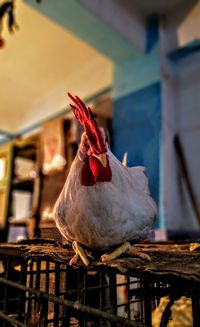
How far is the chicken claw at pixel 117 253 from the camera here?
2.41 ft

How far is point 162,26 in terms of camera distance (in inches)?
121

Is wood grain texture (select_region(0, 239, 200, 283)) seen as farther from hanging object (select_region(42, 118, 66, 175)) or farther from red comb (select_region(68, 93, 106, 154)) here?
hanging object (select_region(42, 118, 66, 175))

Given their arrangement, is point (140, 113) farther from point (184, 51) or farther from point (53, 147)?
point (53, 147)

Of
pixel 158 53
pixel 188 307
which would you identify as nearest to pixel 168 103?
pixel 158 53

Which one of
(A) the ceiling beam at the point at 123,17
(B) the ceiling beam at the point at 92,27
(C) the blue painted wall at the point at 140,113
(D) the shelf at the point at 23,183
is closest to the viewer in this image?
(B) the ceiling beam at the point at 92,27

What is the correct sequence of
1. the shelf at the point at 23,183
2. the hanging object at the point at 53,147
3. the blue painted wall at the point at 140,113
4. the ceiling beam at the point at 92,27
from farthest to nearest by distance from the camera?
the shelf at the point at 23,183 → the hanging object at the point at 53,147 → the blue painted wall at the point at 140,113 → the ceiling beam at the point at 92,27

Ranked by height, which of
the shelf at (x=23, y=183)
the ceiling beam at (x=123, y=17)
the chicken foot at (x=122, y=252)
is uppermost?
the ceiling beam at (x=123, y=17)

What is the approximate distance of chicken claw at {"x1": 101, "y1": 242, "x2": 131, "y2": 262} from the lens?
74 cm

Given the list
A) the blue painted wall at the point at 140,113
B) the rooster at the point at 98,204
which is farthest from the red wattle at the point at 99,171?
A: the blue painted wall at the point at 140,113

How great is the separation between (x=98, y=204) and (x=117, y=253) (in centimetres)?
15

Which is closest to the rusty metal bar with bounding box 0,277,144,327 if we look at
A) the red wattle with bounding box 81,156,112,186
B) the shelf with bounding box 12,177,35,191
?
the red wattle with bounding box 81,156,112,186

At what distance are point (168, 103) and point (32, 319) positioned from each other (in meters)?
2.43

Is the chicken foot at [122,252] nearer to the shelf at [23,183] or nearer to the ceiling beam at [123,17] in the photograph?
the ceiling beam at [123,17]

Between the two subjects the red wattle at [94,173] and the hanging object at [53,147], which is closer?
the red wattle at [94,173]
